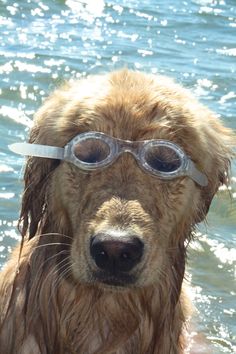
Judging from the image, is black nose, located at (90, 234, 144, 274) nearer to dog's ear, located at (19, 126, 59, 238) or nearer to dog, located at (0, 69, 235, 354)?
dog, located at (0, 69, 235, 354)

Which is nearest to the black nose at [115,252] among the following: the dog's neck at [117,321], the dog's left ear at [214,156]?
the dog's neck at [117,321]

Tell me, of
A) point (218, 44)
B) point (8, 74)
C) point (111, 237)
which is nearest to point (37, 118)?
point (111, 237)

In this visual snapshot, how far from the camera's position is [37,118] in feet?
16.4

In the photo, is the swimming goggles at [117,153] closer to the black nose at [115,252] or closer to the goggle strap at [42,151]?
the goggle strap at [42,151]

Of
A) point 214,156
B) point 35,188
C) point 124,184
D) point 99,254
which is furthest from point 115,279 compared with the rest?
point 214,156

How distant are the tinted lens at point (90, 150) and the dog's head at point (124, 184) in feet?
0.09

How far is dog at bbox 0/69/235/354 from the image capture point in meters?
4.38

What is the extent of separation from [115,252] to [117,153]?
62 cm

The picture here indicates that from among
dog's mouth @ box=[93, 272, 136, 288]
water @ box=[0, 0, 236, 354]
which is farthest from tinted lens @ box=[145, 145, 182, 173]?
water @ box=[0, 0, 236, 354]

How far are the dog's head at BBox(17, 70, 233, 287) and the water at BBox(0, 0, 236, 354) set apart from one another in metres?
1.74

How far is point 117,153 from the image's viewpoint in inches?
179

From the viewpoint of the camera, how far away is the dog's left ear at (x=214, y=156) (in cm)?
491

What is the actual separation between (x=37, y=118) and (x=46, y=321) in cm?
115

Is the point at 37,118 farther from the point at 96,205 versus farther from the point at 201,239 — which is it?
the point at 201,239
